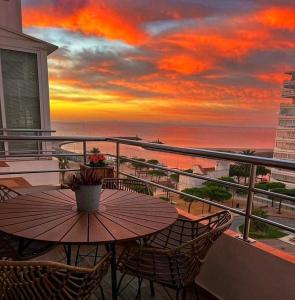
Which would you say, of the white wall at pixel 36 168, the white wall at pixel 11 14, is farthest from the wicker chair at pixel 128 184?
the white wall at pixel 11 14

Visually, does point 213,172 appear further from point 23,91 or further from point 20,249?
point 20,249

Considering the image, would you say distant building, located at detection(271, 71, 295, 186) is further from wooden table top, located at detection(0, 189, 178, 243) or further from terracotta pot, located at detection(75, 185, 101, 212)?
terracotta pot, located at detection(75, 185, 101, 212)

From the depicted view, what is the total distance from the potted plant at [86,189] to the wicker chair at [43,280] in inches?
21.4

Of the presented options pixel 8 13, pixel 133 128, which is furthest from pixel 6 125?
pixel 133 128

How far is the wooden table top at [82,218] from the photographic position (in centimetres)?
125

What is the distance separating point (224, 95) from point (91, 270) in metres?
13.8

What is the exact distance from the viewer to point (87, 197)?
154cm

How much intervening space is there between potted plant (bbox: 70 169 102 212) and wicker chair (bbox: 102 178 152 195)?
1002 mm

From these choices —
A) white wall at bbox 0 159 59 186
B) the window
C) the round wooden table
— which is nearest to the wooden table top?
the round wooden table

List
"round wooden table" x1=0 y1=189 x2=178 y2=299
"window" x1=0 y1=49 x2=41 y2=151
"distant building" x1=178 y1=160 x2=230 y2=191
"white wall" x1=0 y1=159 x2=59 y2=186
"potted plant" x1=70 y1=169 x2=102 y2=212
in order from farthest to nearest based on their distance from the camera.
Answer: "window" x1=0 y1=49 x2=41 y2=151, "white wall" x1=0 y1=159 x2=59 y2=186, "distant building" x1=178 y1=160 x2=230 y2=191, "potted plant" x1=70 y1=169 x2=102 y2=212, "round wooden table" x1=0 y1=189 x2=178 y2=299

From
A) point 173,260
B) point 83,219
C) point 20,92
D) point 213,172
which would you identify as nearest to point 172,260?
point 173,260

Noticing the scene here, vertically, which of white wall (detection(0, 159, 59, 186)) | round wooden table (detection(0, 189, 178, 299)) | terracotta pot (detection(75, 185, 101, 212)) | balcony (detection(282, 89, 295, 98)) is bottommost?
white wall (detection(0, 159, 59, 186))

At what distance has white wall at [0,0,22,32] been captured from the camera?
20.7ft

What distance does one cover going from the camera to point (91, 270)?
100 centimetres
